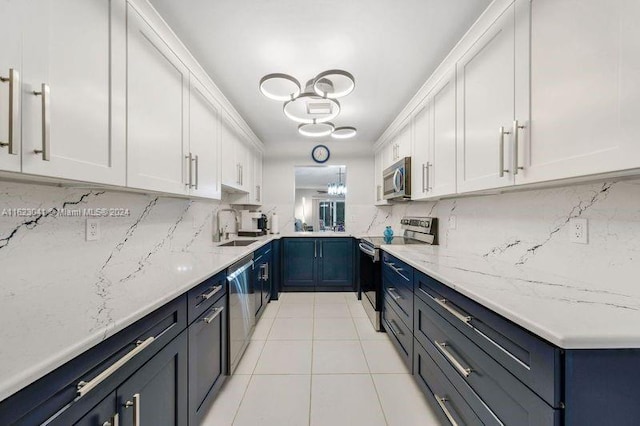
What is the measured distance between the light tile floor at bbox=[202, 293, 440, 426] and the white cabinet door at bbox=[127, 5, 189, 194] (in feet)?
4.64

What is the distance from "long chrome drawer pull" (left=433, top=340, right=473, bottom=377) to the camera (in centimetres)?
110

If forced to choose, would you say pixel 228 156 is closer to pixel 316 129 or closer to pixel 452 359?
pixel 316 129

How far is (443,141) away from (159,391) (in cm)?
225

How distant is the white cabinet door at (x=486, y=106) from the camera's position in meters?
1.31

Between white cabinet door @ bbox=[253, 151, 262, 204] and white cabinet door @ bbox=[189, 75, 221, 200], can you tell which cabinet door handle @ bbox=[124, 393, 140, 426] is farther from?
white cabinet door @ bbox=[253, 151, 262, 204]

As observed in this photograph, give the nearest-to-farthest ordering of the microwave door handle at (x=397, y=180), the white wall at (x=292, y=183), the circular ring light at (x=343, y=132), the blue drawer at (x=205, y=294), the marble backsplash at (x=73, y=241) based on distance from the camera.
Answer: the marble backsplash at (x=73, y=241), the blue drawer at (x=205, y=294), the microwave door handle at (x=397, y=180), the circular ring light at (x=343, y=132), the white wall at (x=292, y=183)

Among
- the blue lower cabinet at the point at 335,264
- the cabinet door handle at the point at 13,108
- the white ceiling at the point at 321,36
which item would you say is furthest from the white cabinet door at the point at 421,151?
the cabinet door handle at the point at 13,108

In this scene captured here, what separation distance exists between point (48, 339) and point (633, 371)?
1547 millimetres

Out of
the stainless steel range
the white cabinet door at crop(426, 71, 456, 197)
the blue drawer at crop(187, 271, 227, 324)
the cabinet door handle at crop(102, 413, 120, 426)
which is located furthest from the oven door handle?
the cabinet door handle at crop(102, 413, 120, 426)

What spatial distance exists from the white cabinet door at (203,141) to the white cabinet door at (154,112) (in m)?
0.11

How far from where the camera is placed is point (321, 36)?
168 cm

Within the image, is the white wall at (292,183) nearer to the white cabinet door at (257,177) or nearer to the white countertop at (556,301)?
the white cabinet door at (257,177)

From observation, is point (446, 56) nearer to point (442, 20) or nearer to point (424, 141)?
point (442, 20)

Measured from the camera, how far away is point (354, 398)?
169cm
